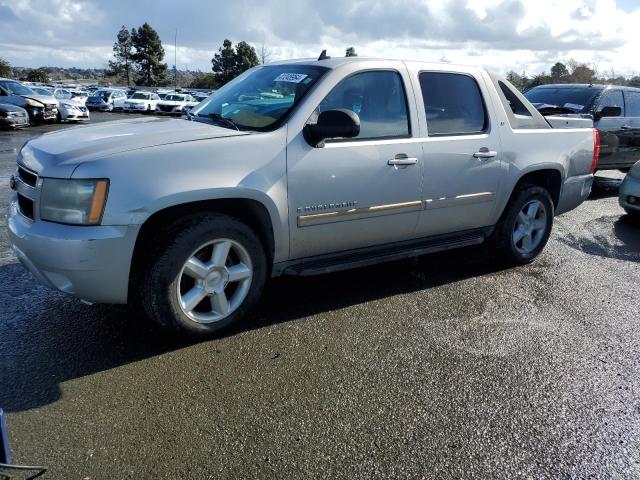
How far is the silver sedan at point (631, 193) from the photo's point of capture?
737cm

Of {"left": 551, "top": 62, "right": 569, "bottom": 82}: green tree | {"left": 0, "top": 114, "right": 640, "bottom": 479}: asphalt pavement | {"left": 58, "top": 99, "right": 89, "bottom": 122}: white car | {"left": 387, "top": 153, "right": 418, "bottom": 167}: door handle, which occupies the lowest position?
{"left": 0, "top": 114, "right": 640, "bottom": 479}: asphalt pavement

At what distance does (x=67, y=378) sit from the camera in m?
3.05

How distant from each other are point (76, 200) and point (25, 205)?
53 centimetres

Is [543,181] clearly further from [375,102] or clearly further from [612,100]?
[612,100]

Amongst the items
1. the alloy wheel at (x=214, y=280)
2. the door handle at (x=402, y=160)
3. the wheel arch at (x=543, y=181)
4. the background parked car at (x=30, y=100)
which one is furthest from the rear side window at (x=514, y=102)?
the background parked car at (x=30, y=100)

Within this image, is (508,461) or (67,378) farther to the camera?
(67,378)

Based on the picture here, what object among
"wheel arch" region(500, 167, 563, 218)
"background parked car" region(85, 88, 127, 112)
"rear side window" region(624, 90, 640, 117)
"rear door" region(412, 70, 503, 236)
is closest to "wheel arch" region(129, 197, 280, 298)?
"rear door" region(412, 70, 503, 236)

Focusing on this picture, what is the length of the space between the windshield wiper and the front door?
0.49 metres

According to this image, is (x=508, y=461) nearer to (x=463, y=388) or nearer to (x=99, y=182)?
(x=463, y=388)

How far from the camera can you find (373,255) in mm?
4199

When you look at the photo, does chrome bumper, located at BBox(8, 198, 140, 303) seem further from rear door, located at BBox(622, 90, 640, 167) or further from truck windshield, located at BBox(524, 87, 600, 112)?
rear door, located at BBox(622, 90, 640, 167)

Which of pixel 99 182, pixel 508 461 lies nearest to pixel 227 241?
pixel 99 182

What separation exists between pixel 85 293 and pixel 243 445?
1.29 metres

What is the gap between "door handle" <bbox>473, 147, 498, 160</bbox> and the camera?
4535 mm
